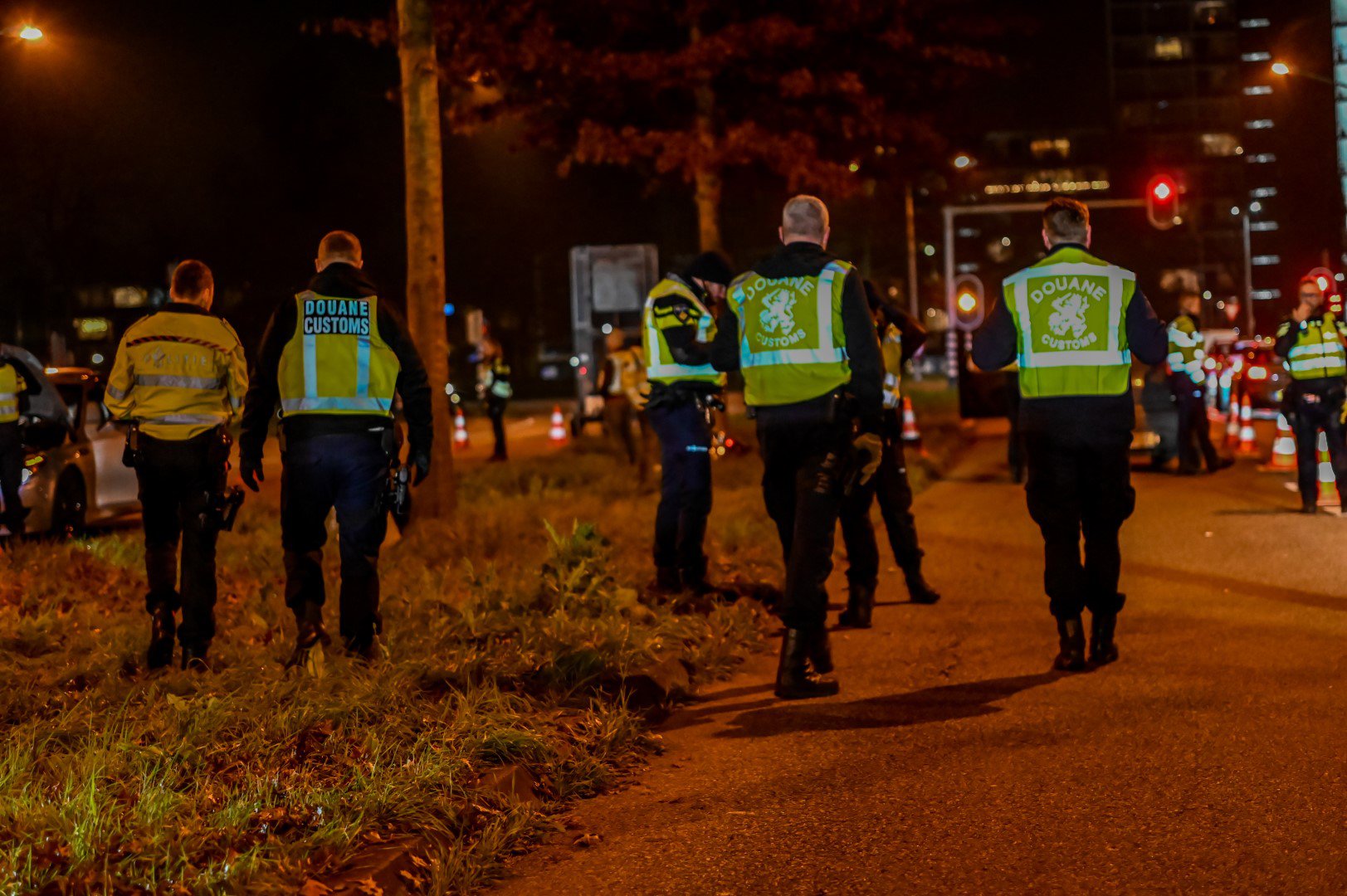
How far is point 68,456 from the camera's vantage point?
42.8ft

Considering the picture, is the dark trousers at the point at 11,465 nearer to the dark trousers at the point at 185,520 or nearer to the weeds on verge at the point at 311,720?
the weeds on verge at the point at 311,720

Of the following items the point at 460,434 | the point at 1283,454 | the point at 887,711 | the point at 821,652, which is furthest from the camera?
the point at 460,434

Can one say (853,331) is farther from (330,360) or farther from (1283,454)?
(1283,454)

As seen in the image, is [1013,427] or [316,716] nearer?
[316,716]

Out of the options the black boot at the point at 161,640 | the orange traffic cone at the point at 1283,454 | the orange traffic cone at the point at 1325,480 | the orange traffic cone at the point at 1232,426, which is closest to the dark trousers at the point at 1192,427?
the orange traffic cone at the point at 1283,454

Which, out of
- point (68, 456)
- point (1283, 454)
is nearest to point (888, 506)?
point (68, 456)

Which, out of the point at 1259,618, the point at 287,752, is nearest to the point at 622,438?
the point at 1259,618

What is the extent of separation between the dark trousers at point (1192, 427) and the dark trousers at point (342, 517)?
39.2ft

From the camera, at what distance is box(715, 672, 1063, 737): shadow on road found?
6.41 meters

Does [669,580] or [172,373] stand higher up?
[172,373]

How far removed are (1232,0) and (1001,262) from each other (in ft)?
133

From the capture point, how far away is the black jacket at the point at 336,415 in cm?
703

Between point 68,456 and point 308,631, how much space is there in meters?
6.79

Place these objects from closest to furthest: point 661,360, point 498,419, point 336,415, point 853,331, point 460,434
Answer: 1. point 853,331
2. point 336,415
3. point 661,360
4. point 498,419
5. point 460,434
